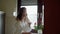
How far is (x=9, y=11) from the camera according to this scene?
5.18 feet

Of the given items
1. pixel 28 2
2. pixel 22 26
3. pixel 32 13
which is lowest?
pixel 22 26

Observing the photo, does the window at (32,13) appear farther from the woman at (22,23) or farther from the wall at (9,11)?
the wall at (9,11)

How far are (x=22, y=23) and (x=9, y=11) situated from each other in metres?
0.26

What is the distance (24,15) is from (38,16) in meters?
0.21

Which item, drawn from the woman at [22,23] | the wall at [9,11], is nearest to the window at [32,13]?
the woman at [22,23]

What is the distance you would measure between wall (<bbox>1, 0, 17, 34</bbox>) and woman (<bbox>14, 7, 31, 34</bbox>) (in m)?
0.08

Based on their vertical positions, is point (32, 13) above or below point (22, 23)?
above

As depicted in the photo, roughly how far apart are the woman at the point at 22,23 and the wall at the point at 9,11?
0.08 meters

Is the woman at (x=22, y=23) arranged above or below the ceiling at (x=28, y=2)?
below

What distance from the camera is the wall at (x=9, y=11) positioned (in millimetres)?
1556

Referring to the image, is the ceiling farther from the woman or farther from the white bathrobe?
the white bathrobe

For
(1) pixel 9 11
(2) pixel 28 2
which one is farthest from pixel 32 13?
(1) pixel 9 11

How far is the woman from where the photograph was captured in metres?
1.49

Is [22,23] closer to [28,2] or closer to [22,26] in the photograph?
[22,26]
